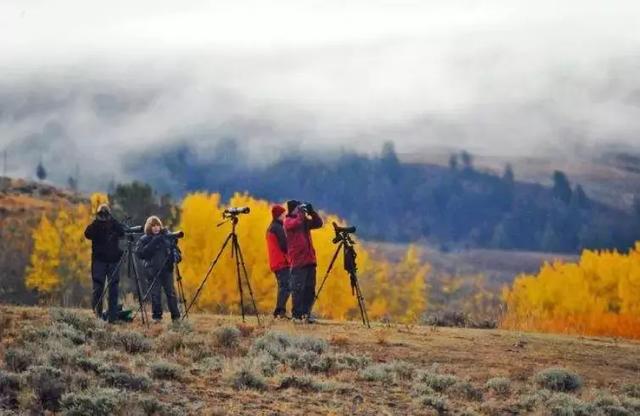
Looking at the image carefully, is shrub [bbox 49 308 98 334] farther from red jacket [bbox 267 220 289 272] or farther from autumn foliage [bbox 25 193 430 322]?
autumn foliage [bbox 25 193 430 322]

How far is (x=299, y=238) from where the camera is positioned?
87.5 ft

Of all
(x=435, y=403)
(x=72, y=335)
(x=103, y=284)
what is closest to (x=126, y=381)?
(x=72, y=335)

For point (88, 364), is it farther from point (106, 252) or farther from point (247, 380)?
point (106, 252)

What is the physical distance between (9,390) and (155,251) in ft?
31.1

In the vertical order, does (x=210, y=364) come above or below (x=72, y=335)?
below

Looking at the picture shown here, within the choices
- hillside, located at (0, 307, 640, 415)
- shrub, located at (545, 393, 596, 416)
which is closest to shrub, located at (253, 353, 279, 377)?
hillside, located at (0, 307, 640, 415)

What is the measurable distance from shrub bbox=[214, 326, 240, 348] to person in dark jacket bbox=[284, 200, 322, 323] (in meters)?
4.48

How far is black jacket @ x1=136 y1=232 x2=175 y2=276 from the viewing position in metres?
25.5

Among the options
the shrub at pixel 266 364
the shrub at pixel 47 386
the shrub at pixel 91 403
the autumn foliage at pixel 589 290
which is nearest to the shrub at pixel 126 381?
the shrub at pixel 47 386

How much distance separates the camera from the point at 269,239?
1105 inches

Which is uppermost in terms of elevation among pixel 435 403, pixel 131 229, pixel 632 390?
pixel 131 229

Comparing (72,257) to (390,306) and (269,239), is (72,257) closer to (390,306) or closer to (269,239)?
(390,306)

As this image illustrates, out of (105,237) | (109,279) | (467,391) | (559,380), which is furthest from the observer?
(109,279)

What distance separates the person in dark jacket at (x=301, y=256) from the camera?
2666cm
